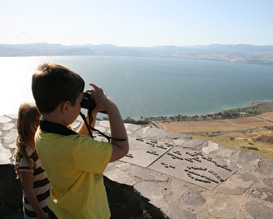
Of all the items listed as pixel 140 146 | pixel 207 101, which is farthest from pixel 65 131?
pixel 207 101

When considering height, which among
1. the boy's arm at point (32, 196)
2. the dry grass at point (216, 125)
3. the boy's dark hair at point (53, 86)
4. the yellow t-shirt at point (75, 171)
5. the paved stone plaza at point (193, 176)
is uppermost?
the boy's dark hair at point (53, 86)

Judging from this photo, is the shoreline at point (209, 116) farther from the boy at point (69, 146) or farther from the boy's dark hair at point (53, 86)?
the boy's dark hair at point (53, 86)

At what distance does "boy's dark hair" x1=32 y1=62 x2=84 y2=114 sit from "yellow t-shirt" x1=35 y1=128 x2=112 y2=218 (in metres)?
0.20

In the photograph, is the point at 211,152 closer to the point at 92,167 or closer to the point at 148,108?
the point at 92,167

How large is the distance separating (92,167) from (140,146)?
3.04 meters

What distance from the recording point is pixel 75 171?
1.31 m

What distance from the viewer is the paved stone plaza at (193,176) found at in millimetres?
2641

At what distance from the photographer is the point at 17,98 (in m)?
53.3

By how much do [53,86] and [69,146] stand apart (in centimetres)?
33

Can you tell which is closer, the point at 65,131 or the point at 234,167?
the point at 65,131

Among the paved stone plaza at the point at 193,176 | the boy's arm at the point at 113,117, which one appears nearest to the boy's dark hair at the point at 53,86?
the boy's arm at the point at 113,117

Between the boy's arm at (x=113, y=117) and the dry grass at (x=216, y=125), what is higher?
the boy's arm at (x=113, y=117)

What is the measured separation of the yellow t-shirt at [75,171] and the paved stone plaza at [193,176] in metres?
1.35

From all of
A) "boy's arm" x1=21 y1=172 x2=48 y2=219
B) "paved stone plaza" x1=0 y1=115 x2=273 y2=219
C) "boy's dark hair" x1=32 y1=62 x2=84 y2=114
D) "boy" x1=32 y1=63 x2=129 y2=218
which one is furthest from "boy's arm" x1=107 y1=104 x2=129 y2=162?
"paved stone plaza" x1=0 y1=115 x2=273 y2=219
